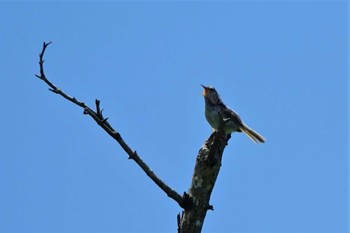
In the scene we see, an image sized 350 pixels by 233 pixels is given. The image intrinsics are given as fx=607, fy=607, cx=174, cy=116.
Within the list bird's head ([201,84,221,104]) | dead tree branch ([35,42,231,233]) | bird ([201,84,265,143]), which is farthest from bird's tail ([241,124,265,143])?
dead tree branch ([35,42,231,233])

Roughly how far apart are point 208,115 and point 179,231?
2903 mm

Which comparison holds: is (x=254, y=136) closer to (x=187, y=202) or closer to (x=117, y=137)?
(x=187, y=202)

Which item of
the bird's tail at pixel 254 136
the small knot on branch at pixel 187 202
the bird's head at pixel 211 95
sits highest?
the bird's head at pixel 211 95

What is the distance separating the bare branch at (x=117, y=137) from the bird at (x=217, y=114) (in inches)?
82.9

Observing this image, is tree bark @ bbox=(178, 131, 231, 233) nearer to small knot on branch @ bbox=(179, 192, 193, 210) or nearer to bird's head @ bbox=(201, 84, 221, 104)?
small knot on branch @ bbox=(179, 192, 193, 210)

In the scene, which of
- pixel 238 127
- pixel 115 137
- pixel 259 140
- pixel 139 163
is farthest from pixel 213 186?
pixel 259 140

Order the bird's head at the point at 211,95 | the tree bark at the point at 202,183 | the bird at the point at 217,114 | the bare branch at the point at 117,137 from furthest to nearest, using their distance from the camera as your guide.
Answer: the bird's head at the point at 211,95 < the bird at the point at 217,114 < the tree bark at the point at 202,183 < the bare branch at the point at 117,137

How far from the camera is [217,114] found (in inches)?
383

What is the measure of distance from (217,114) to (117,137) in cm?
318

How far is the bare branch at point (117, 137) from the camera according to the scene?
6.65 metres

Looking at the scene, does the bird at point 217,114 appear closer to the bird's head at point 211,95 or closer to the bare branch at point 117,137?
the bird's head at point 211,95

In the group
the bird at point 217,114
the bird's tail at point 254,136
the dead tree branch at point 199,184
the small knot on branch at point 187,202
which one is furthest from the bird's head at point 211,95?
the small knot on branch at point 187,202

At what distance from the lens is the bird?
31.2 ft

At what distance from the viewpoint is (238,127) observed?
31.2 ft
